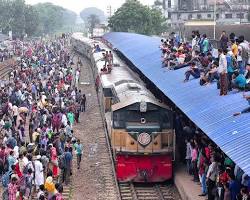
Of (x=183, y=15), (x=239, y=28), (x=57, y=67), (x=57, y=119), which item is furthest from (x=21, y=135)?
(x=183, y=15)

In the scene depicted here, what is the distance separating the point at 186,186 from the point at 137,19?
58945mm

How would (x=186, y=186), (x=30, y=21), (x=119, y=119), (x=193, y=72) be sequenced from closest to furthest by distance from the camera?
(x=186, y=186), (x=119, y=119), (x=193, y=72), (x=30, y=21)

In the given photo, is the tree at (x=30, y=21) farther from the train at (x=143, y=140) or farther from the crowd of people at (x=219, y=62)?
the train at (x=143, y=140)

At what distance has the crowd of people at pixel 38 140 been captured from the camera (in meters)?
13.9

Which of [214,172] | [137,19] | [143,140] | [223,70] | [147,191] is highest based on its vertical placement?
[137,19]

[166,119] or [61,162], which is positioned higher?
[166,119]

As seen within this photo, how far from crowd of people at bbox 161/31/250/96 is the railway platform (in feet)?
9.49

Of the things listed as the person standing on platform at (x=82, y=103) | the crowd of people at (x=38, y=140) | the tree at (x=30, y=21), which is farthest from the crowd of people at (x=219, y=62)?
the tree at (x=30, y=21)

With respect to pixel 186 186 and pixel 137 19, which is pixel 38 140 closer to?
pixel 186 186

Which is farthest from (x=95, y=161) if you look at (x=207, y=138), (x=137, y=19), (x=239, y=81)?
(x=137, y=19)

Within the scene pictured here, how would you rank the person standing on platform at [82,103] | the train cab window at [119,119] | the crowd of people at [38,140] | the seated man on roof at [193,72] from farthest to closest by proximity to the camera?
the person standing on platform at [82,103] < the seated man on roof at [193,72] < the train cab window at [119,119] < the crowd of people at [38,140]

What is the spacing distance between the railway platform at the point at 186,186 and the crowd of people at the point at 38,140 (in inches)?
136

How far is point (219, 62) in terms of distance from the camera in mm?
14922

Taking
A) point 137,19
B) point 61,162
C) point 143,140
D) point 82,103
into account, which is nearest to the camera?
point 143,140
